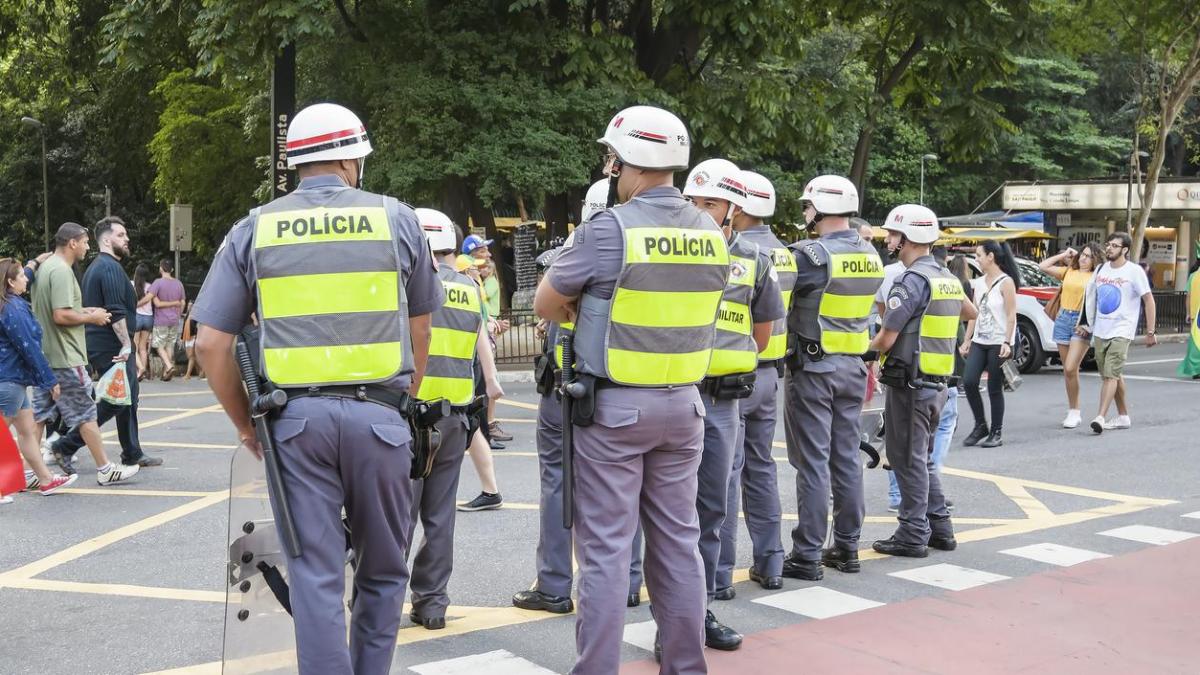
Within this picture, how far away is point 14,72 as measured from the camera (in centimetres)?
3525

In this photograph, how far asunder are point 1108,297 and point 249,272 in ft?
33.9

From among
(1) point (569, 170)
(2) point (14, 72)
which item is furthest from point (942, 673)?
(2) point (14, 72)

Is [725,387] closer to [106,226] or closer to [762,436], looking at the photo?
[762,436]

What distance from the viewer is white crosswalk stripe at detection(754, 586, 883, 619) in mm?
5770

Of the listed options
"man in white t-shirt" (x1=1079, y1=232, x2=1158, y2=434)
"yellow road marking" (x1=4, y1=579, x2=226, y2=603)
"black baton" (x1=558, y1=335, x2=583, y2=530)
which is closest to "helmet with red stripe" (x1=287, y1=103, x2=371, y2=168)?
"black baton" (x1=558, y1=335, x2=583, y2=530)

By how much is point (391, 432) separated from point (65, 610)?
2.93 meters

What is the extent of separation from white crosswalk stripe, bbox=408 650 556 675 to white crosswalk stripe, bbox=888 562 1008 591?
2.35 metres

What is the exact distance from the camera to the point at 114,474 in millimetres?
9227

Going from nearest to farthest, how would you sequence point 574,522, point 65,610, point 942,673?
point 574,522 → point 942,673 → point 65,610

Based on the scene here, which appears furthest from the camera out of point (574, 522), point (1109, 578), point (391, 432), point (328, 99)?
point (328, 99)

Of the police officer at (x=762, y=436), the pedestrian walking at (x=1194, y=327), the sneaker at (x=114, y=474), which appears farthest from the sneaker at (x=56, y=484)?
the pedestrian walking at (x=1194, y=327)

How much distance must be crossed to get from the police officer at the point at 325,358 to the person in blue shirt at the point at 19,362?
5250 mm

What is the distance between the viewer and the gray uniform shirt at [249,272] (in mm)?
3752

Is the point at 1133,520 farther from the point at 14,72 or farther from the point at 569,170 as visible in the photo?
the point at 14,72
